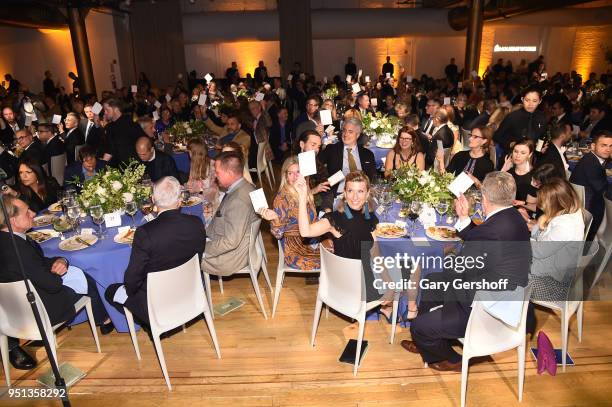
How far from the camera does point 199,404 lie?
3.09 meters

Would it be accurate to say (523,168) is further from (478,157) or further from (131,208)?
(131,208)

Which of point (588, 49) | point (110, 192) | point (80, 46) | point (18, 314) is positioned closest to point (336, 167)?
point (110, 192)

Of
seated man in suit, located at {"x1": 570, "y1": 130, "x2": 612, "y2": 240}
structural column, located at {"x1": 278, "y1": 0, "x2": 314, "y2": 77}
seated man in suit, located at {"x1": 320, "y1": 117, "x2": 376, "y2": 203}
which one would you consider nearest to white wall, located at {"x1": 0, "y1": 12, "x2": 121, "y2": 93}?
structural column, located at {"x1": 278, "y1": 0, "x2": 314, "y2": 77}

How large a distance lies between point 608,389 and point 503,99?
6.99 metres

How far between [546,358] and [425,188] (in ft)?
5.09

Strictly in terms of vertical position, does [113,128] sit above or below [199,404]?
above

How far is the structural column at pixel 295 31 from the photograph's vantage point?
16.5 m

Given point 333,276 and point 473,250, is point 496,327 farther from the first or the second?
point 333,276

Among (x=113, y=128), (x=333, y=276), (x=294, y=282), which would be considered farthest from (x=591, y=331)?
(x=113, y=128)

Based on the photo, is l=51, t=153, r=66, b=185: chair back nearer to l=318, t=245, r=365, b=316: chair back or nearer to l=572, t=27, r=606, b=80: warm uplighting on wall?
l=318, t=245, r=365, b=316: chair back

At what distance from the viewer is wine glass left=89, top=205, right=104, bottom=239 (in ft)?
11.6

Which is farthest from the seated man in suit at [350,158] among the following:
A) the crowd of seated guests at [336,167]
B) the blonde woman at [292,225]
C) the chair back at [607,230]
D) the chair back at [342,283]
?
the chair back at [607,230]

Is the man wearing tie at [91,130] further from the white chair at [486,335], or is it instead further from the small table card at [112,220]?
the white chair at [486,335]

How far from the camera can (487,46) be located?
18719 mm
